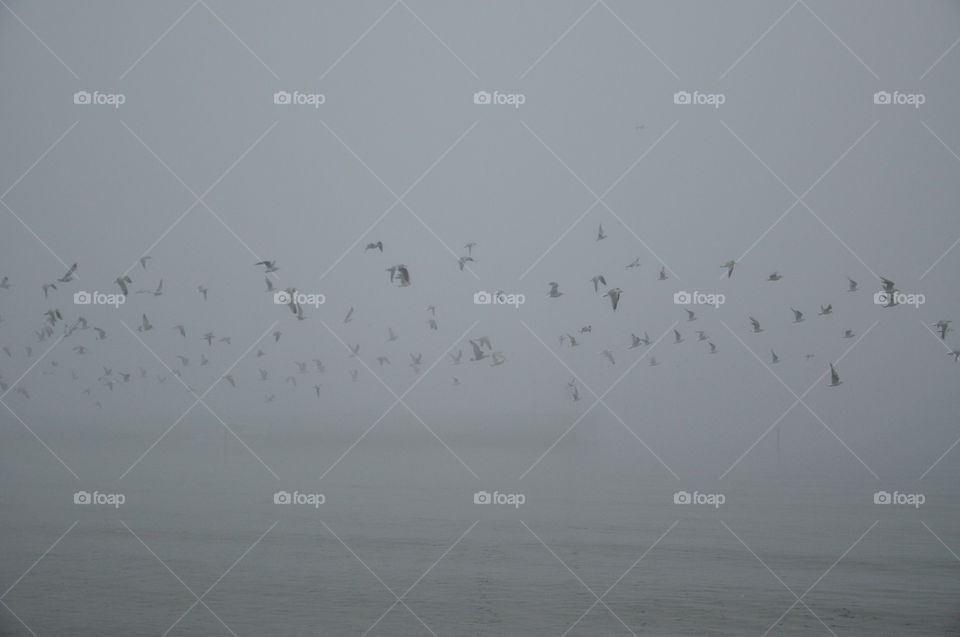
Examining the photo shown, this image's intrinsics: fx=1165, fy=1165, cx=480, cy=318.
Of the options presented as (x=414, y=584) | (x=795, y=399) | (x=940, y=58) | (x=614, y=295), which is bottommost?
(x=414, y=584)

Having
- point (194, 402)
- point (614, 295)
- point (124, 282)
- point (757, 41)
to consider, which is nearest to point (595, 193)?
point (614, 295)

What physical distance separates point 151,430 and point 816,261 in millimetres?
2748

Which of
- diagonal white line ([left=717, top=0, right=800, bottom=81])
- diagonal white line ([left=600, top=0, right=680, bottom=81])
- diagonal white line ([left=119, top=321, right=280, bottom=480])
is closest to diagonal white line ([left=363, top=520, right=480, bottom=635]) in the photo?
diagonal white line ([left=119, top=321, right=280, bottom=480])

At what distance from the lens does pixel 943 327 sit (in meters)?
4.61

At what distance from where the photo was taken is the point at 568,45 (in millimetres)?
4641

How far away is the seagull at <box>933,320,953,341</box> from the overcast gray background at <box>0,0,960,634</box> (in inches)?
1.0

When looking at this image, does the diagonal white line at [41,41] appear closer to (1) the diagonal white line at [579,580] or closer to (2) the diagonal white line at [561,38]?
(2) the diagonal white line at [561,38]

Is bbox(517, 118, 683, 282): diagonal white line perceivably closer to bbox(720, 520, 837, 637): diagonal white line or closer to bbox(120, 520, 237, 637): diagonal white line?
bbox(720, 520, 837, 637): diagonal white line

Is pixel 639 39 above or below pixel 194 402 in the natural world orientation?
above

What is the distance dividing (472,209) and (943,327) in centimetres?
192

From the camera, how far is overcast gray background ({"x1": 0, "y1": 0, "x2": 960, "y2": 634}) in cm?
462

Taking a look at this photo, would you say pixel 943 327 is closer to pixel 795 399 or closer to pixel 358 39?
pixel 795 399

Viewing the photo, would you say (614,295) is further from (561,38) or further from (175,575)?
(175,575)

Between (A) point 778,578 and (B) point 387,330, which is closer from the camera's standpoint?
(A) point 778,578
